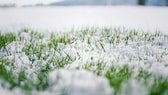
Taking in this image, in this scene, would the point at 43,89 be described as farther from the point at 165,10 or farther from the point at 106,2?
the point at 106,2

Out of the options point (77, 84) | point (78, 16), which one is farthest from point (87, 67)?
point (78, 16)

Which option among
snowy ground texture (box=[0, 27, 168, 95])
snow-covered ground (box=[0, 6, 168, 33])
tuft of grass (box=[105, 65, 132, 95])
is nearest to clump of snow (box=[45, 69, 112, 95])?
snowy ground texture (box=[0, 27, 168, 95])

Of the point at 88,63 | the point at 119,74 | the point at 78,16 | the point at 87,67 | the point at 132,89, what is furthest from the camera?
the point at 78,16

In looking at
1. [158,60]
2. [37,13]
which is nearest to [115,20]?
[37,13]

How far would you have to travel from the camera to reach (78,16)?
10.9m

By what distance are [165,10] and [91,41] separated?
5787 mm

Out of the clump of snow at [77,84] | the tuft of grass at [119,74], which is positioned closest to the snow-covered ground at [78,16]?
the tuft of grass at [119,74]

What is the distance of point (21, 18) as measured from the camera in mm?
11273

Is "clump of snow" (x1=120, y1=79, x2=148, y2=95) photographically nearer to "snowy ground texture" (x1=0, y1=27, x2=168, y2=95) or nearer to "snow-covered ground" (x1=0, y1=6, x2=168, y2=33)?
"snowy ground texture" (x1=0, y1=27, x2=168, y2=95)

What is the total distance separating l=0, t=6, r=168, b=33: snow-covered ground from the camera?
979 centimetres

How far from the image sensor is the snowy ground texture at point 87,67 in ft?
7.31

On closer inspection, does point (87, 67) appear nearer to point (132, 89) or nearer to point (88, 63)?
point (88, 63)

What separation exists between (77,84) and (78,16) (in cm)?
884

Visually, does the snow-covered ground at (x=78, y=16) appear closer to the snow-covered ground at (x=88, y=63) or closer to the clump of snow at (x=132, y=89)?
the snow-covered ground at (x=88, y=63)
